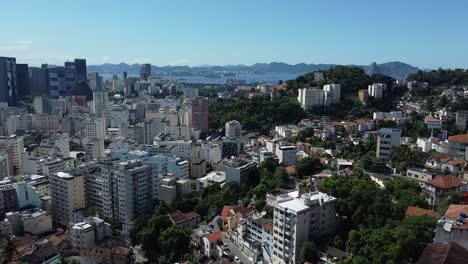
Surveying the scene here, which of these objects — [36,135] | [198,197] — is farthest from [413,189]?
[36,135]

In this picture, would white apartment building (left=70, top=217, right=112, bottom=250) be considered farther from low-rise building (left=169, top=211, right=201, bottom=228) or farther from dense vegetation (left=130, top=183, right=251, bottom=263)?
low-rise building (left=169, top=211, right=201, bottom=228)

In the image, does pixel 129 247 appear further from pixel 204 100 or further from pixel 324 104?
pixel 324 104

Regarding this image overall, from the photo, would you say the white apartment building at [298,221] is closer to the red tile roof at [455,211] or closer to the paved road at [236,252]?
the paved road at [236,252]

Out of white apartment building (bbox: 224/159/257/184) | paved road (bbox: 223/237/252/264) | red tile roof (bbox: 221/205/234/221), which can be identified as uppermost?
white apartment building (bbox: 224/159/257/184)

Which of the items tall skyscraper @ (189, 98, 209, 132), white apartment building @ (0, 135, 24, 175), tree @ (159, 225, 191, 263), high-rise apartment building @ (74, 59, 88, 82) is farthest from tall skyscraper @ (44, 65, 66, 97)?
tree @ (159, 225, 191, 263)

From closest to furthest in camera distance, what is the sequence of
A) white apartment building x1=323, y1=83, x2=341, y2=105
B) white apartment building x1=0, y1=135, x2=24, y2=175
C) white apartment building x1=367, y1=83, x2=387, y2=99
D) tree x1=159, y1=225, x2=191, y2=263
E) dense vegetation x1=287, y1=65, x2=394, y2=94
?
tree x1=159, y1=225, x2=191, y2=263
white apartment building x1=0, y1=135, x2=24, y2=175
white apartment building x1=323, y1=83, x2=341, y2=105
white apartment building x1=367, y1=83, x2=387, y2=99
dense vegetation x1=287, y1=65, x2=394, y2=94

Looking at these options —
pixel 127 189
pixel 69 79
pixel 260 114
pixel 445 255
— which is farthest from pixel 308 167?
pixel 69 79

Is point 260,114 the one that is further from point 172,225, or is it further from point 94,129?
point 172,225
